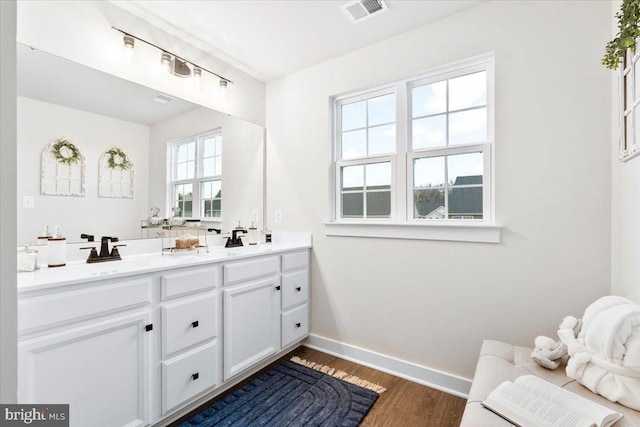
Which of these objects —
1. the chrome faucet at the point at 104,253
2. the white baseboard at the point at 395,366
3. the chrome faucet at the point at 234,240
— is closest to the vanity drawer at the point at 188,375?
the chrome faucet at the point at 104,253

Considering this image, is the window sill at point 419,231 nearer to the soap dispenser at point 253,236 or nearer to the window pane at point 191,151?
the soap dispenser at point 253,236

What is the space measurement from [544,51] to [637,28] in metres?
0.78

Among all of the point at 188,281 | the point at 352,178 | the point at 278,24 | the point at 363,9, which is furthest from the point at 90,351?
the point at 363,9

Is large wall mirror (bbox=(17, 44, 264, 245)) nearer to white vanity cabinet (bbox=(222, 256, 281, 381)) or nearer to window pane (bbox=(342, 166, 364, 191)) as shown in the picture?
white vanity cabinet (bbox=(222, 256, 281, 381))

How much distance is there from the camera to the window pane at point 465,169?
1.99m

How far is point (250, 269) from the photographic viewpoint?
2078mm

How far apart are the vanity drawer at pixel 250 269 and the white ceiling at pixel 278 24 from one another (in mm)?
1677

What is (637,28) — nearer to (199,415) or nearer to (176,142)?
(176,142)

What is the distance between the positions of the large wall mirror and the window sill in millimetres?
1061

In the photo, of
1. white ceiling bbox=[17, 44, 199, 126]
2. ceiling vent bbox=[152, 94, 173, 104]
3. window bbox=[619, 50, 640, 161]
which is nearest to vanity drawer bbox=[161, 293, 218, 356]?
white ceiling bbox=[17, 44, 199, 126]

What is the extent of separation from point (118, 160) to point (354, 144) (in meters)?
1.75

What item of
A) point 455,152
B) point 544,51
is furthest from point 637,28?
point 455,152

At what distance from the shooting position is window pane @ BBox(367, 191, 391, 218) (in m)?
2.34

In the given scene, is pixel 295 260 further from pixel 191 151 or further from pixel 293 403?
pixel 191 151
